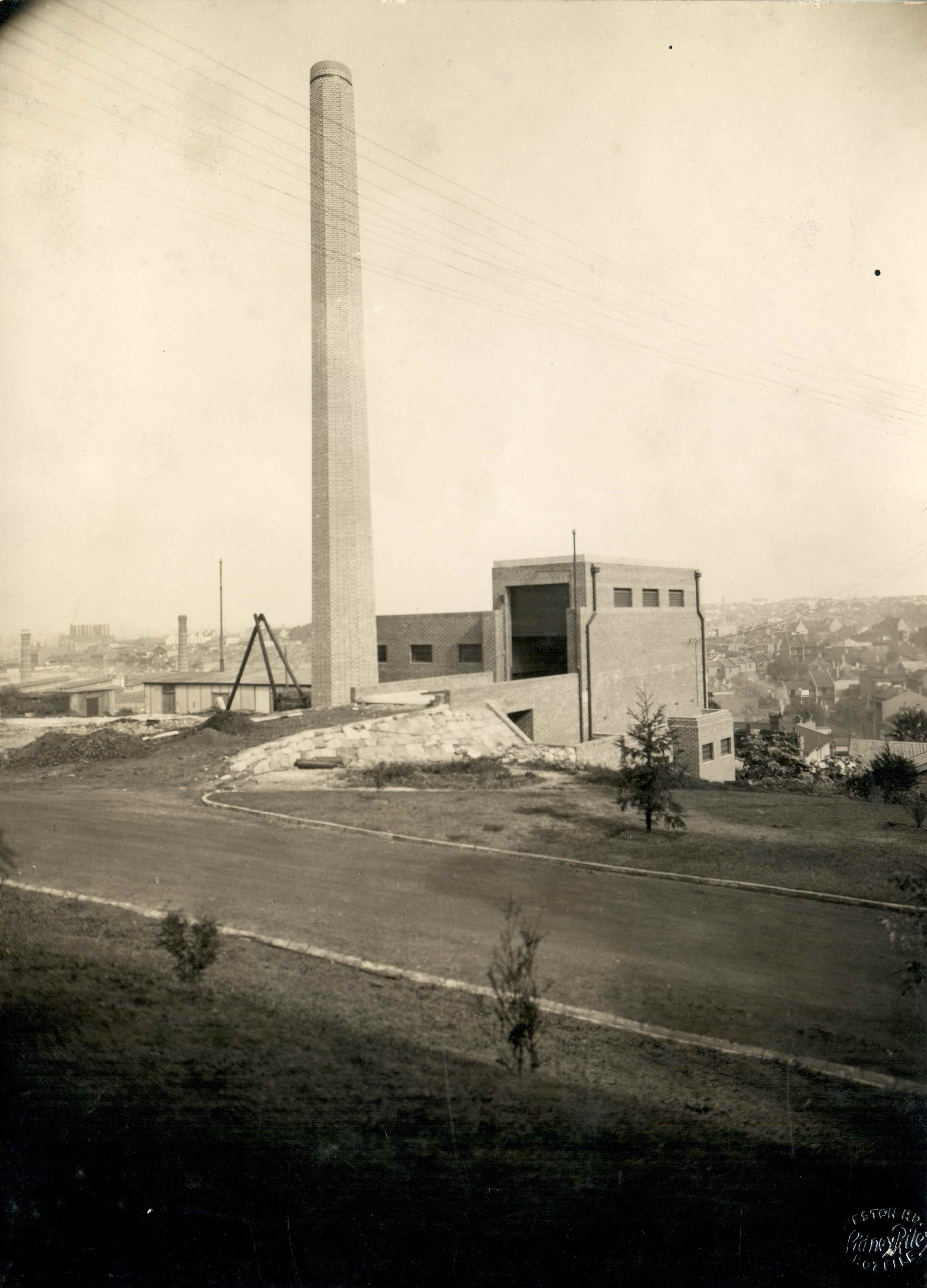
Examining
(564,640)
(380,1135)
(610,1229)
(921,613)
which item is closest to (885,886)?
(921,613)

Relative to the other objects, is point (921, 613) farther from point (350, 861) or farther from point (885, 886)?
point (350, 861)

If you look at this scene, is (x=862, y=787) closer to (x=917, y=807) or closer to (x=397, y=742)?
(x=917, y=807)

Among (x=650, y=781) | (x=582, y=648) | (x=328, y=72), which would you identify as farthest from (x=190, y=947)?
(x=582, y=648)

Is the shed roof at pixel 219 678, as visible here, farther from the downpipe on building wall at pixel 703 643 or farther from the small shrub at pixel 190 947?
the small shrub at pixel 190 947

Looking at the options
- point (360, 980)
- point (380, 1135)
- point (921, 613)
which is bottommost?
point (380, 1135)

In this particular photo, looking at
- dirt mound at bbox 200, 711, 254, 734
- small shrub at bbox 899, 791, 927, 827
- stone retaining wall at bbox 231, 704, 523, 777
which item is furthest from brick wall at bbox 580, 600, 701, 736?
small shrub at bbox 899, 791, 927, 827

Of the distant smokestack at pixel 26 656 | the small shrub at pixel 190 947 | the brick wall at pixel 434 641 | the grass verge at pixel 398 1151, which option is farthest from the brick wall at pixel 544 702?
the grass verge at pixel 398 1151

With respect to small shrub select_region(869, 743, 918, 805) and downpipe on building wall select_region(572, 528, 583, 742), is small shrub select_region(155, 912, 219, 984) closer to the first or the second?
small shrub select_region(869, 743, 918, 805)
